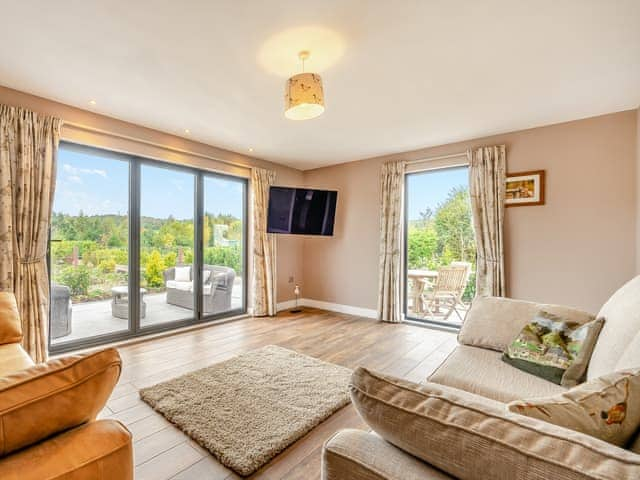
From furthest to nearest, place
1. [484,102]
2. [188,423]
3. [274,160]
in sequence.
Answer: [274,160] → [484,102] → [188,423]

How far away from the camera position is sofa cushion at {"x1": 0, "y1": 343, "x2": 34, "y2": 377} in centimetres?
172

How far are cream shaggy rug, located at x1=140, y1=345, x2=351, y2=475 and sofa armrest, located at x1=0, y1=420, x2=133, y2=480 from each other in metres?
1.04

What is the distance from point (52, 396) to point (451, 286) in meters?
4.25

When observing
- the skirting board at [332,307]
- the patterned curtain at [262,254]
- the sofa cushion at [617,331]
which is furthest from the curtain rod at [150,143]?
the sofa cushion at [617,331]

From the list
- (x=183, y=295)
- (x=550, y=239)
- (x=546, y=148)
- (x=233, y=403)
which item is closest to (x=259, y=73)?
(x=233, y=403)

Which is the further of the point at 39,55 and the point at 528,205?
the point at 528,205

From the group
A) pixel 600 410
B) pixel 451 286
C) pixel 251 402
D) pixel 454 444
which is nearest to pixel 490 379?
pixel 600 410

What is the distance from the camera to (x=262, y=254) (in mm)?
4820

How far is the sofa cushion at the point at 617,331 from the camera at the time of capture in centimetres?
124

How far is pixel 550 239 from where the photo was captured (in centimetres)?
348

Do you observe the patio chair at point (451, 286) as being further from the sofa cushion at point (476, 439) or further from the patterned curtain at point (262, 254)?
the sofa cushion at point (476, 439)

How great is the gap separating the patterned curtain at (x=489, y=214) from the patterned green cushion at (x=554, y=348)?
6.31 ft

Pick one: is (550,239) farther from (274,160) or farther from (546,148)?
(274,160)

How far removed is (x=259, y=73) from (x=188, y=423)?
2.55 m
